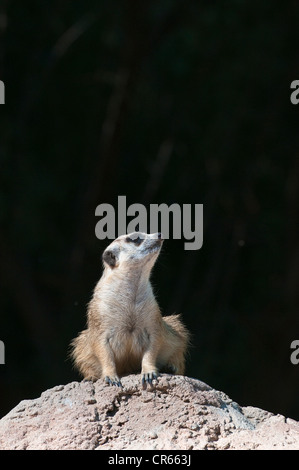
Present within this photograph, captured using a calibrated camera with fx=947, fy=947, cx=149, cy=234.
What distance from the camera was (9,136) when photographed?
410 inches

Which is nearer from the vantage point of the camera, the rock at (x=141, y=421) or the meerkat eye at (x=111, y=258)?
the rock at (x=141, y=421)

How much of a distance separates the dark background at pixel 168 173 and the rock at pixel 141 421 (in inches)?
221

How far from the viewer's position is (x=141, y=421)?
442cm

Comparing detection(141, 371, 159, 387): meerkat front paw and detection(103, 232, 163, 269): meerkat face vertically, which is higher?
detection(103, 232, 163, 269): meerkat face

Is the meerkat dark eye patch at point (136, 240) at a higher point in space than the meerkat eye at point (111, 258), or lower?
higher

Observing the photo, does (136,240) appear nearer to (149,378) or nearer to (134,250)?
(134,250)

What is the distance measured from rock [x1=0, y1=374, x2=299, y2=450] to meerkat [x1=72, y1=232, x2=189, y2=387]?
343 mm

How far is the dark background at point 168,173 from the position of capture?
34.4ft

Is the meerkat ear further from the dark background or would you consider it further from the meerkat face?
the dark background

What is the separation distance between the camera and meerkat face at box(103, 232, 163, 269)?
5.22 m

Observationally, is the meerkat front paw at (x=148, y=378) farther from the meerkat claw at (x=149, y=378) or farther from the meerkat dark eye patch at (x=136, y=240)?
the meerkat dark eye patch at (x=136, y=240)

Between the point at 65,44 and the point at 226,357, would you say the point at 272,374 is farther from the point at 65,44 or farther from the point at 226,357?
the point at 65,44

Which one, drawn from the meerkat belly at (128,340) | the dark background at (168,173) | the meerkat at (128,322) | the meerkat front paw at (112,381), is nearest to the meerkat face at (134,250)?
the meerkat at (128,322)

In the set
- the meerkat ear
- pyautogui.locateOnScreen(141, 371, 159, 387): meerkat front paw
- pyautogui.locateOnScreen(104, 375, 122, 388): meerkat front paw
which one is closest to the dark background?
the meerkat ear
